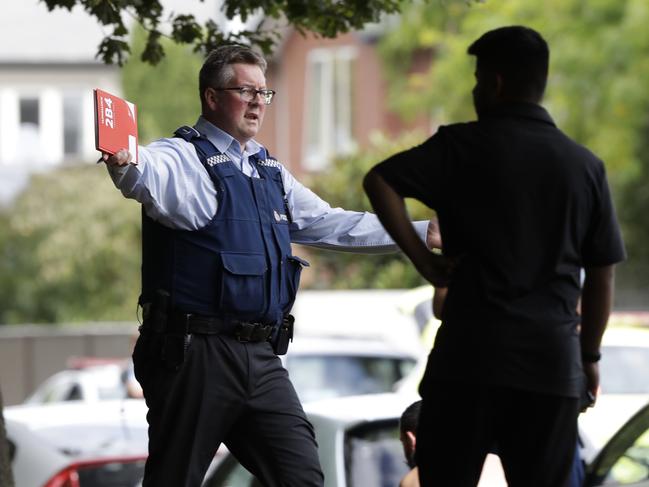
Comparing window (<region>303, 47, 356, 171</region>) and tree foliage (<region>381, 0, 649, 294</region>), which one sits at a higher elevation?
tree foliage (<region>381, 0, 649, 294</region>)

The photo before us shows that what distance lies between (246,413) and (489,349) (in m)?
1.42

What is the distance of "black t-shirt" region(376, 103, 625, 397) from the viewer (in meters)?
4.33

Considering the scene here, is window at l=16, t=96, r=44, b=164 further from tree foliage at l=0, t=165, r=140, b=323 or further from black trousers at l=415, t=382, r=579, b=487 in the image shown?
black trousers at l=415, t=382, r=579, b=487

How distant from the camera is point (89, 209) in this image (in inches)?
1398

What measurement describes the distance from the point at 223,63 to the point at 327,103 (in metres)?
33.7

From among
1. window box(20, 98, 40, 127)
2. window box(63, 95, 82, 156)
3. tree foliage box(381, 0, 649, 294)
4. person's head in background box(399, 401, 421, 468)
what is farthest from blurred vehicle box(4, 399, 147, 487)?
window box(20, 98, 40, 127)

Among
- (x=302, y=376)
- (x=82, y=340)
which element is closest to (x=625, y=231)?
(x=82, y=340)

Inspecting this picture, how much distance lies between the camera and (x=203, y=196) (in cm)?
548

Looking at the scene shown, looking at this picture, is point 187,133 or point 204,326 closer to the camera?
point 204,326

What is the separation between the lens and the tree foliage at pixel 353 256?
24.9m

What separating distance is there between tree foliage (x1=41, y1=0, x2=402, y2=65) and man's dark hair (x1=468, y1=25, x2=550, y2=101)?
127 inches

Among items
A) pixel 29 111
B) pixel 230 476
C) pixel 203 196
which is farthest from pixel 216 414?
pixel 29 111

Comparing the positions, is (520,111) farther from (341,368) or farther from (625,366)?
(341,368)

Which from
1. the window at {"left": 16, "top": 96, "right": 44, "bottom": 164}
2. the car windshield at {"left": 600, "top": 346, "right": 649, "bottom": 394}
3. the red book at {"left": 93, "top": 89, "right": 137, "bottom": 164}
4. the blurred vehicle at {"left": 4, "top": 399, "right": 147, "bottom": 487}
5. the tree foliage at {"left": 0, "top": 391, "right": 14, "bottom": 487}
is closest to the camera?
the red book at {"left": 93, "top": 89, "right": 137, "bottom": 164}
